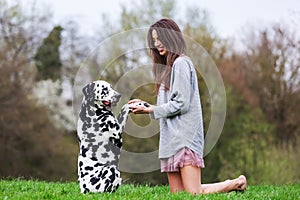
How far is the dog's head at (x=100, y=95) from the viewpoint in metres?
6.74

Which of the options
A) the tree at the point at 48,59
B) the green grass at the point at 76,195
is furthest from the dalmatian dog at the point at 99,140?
the tree at the point at 48,59

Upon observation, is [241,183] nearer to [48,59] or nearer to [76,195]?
[76,195]

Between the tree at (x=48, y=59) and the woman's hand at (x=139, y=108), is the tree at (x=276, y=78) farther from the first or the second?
the woman's hand at (x=139, y=108)

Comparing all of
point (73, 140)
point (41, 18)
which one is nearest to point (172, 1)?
point (41, 18)

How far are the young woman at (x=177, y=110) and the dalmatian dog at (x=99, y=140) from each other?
393mm

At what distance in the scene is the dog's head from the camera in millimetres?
6742

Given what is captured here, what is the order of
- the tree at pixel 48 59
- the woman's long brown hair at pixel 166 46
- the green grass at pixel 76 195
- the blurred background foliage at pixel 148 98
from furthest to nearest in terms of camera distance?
1. the tree at pixel 48 59
2. the blurred background foliage at pixel 148 98
3. the woman's long brown hair at pixel 166 46
4. the green grass at pixel 76 195

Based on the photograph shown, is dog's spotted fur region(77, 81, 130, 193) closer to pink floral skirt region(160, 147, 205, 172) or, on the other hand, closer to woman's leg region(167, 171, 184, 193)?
pink floral skirt region(160, 147, 205, 172)

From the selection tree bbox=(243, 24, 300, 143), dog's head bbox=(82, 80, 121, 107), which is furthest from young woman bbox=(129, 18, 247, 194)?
tree bbox=(243, 24, 300, 143)

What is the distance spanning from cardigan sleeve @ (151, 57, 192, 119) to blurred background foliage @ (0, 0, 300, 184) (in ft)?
53.2

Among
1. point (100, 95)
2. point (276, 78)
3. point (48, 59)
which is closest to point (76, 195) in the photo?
point (100, 95)

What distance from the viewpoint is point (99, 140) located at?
6738mm

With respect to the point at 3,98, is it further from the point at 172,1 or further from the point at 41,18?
the point at 172,1

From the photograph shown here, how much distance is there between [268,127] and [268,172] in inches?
204
